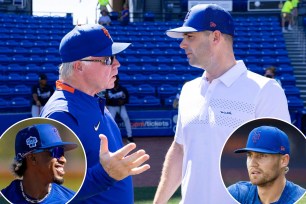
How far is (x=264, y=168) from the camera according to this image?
1.50m

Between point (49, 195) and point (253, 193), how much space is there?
507mm

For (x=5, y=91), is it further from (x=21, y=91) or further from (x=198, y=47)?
(x=198, y=47)

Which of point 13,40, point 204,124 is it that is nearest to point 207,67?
point 204,124

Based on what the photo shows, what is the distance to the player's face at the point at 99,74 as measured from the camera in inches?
95.0

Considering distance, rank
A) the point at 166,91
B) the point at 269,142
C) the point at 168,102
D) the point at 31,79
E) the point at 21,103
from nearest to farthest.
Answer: the point at 269,142
the point at 21,103
the point at 168,102
the point at 31,79
the point at 166,91

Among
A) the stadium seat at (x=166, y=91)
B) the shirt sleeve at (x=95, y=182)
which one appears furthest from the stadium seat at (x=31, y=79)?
the shirt sleeve at (x=95, y=182)

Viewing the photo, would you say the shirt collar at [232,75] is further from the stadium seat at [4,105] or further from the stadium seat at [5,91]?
the stadium seat at [5,91]

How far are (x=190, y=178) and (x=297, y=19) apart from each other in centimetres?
2248

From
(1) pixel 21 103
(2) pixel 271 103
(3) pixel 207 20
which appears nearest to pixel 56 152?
(2) pixel 271 103

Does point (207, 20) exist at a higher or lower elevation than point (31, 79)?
higher

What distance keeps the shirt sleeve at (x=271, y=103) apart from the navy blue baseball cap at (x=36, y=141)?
112 cm

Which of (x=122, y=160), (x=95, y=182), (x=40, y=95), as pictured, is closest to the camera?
Result: (x=122, y=160)

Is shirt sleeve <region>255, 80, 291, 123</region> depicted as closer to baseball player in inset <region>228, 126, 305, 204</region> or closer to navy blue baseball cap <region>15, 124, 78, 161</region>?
baseball player in inset <region>228, 126, 305, 204</region>

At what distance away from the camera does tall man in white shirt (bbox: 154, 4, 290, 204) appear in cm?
255
